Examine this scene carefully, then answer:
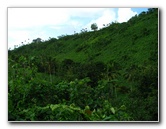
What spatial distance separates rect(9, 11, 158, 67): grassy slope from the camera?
2150 mm

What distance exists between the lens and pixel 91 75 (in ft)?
6.98

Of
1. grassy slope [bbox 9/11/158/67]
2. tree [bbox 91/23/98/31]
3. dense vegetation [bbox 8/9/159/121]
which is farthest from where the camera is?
tree [bbox 91/23/98/31]

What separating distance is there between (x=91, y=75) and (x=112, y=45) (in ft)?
1.10

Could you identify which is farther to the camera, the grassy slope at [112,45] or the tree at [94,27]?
the tree at [94,27]

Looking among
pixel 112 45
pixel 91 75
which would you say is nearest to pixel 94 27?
pixel 112 45

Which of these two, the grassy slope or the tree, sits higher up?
the tree

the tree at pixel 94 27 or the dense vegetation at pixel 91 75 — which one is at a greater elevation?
the tree at pixel 94 27

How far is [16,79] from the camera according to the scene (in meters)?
2.08

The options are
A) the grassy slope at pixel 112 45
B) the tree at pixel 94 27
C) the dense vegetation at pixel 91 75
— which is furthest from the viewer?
the tree at pixel 94 27

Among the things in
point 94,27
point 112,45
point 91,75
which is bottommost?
point 91,75

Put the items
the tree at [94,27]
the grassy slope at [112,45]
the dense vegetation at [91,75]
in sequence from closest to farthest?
the dense vegetation at [91,75] < the grassy slope at [112,45] < the tree at [94,27]

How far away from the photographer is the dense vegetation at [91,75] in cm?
200

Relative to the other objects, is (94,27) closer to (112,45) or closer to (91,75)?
(112,45)
